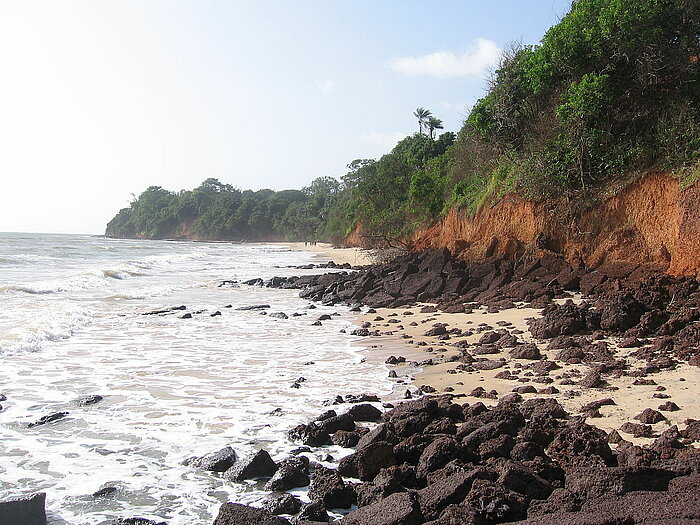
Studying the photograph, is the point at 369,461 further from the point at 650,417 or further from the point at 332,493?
the point at 650,417

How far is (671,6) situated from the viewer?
46.3 feet

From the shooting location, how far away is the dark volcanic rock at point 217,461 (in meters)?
5.71

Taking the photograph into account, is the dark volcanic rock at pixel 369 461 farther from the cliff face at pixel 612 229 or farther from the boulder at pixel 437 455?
the cliff face at pixel 612 229

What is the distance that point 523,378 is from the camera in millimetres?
8242

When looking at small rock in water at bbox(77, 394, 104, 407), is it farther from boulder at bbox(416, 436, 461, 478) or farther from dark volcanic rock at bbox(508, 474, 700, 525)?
dark volcanic rock at bbox(508, 474, 700, 525)

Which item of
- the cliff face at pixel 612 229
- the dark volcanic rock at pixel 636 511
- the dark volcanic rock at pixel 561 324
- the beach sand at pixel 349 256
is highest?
the cliff face at pixel 612 229

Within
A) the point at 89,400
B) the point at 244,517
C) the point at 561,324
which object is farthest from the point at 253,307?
the point at 244,517

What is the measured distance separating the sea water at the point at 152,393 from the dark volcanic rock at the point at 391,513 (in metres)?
1.14

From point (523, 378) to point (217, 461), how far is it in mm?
4682

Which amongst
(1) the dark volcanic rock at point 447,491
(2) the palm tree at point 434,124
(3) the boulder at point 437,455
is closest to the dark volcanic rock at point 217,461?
(3) the boulder at point 437,455

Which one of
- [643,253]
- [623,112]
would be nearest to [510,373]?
[643,253]

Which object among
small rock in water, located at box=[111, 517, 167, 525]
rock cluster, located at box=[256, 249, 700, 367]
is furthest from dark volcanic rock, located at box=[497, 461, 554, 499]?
rock cluster, located at box=[256, 249, 700, 367]

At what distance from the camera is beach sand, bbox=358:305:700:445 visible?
6.50 m

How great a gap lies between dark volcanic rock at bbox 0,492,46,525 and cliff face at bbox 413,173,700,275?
1217 cm
